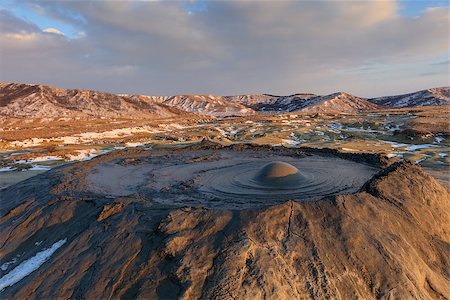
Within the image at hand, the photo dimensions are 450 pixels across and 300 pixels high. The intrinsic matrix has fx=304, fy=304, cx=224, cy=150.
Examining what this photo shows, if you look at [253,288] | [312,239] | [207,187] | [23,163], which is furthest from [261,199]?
[23,163]

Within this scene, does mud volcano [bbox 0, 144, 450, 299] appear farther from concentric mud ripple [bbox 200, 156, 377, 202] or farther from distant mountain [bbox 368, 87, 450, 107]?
distant mountain [bbox 368, 87, 450, 107]

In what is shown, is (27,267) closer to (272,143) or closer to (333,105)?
(272,143)

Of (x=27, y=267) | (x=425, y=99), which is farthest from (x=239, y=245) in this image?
(x=425, y=99)

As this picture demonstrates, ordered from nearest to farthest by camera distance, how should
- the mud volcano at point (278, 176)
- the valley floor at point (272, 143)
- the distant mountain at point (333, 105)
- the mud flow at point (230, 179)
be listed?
the mud flow at point (230, 179), the mud volcano at point (278, 176), the valley floor at point (272, 143), the distant mountain at point (333, 105)

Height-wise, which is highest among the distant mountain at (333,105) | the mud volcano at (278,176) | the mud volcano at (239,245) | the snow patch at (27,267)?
the distant mountain at (333,105)

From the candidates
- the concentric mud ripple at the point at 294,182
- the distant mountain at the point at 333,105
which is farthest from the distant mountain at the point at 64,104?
the concentric mud ripple at the point at 294,182

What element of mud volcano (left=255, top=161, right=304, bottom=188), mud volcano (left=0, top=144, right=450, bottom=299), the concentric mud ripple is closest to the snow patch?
mud volcano (left=0, top=144, right=450, bottom=299)

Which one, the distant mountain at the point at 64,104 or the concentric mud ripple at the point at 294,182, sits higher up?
the distant mountain at the point at 64,104

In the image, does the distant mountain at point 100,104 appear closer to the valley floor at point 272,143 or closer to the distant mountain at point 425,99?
the distant mountain at point 425,99
